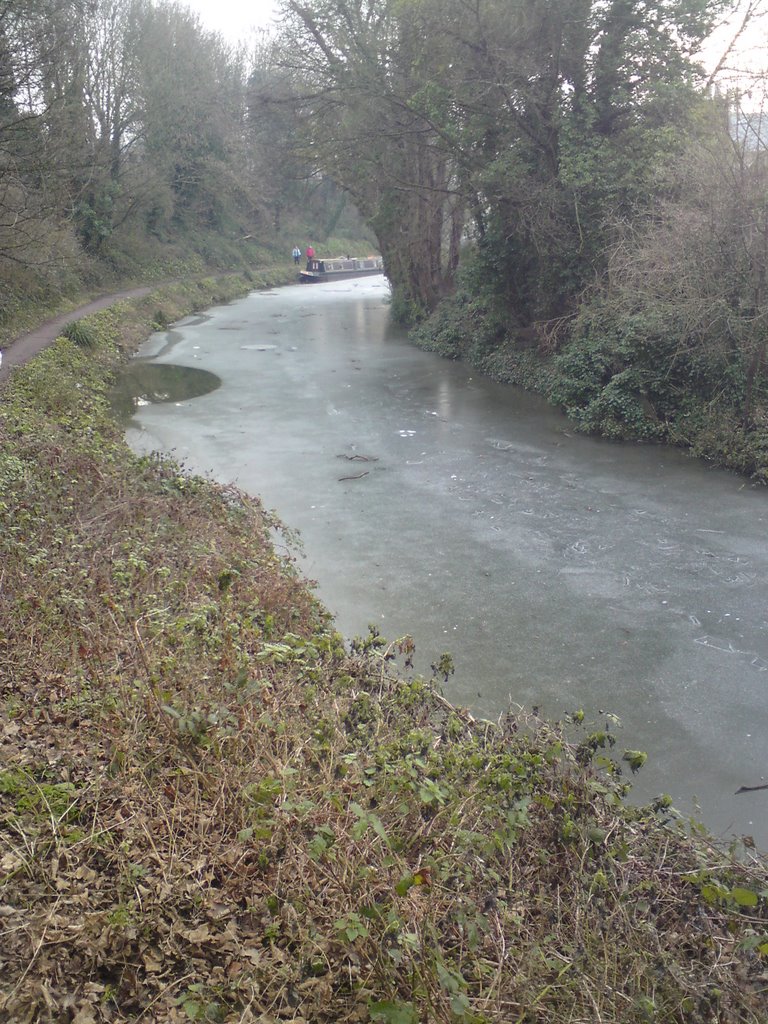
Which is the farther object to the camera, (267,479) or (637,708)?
(267,479)

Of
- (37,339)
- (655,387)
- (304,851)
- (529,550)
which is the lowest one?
(529,550)

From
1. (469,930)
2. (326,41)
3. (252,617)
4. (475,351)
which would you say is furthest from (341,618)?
(326,41)

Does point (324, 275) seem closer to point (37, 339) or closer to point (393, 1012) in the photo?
point (37, 339)

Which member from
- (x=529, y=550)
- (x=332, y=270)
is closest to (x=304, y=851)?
(x=529, y=550)

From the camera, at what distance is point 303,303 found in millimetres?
36688

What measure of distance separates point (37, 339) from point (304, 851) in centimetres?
1761

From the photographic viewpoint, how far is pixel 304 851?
12.4ft

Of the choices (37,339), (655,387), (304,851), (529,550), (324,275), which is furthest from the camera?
(324,275)

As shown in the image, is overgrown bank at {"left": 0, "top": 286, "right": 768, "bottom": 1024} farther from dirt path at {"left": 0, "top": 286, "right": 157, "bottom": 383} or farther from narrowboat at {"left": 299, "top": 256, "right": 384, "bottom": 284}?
narrowboat at {"left": 299, "top": 256, "right": 384, "bottom": 284}

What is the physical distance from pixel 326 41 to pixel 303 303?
12.8m

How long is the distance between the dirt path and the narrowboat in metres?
22.6

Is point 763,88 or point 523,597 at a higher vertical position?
point 763,88

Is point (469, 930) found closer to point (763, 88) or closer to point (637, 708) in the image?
point (637, 708)

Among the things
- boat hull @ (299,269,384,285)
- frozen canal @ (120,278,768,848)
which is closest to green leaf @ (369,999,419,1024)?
frozen canal @ (120,278,768,848)
